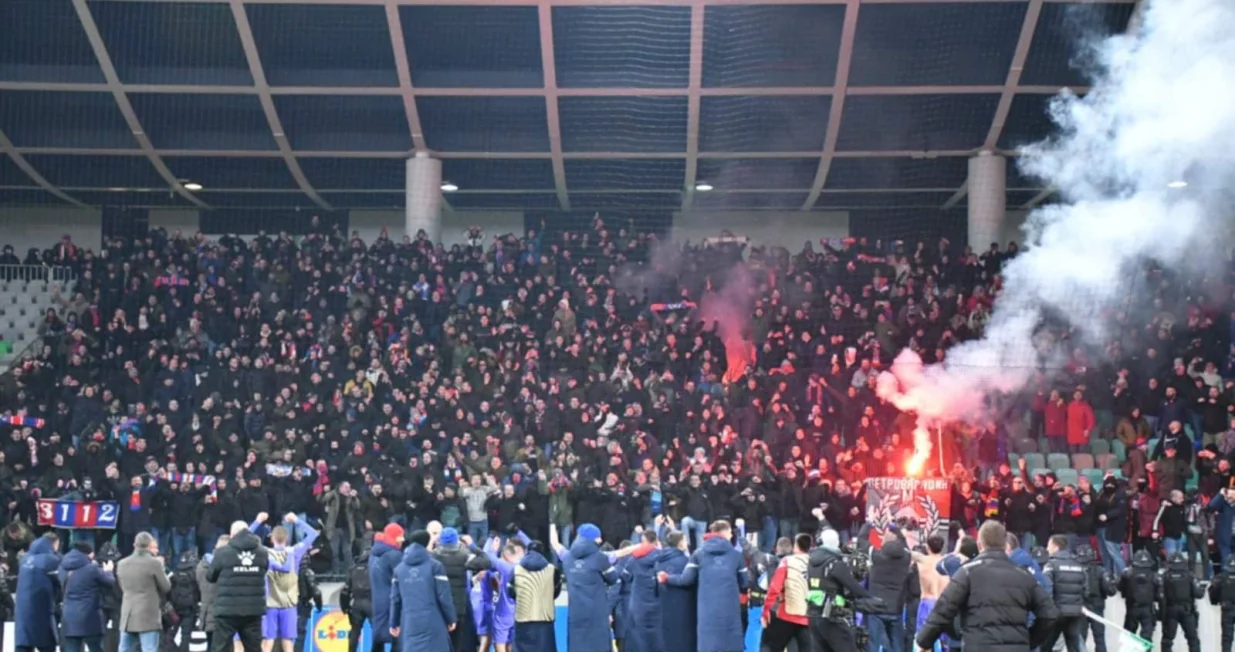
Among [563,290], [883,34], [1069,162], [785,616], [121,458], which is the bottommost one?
[785,616]

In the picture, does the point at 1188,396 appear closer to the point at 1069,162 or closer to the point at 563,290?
the point at 1069,162

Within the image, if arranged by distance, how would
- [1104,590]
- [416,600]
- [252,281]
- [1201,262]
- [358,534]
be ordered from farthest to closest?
1. [252,281]
2. [1201,262]
3. [358,534]
4. [1104,590]
5. [416,600]

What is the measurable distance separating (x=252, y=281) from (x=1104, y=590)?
18457 millimetres

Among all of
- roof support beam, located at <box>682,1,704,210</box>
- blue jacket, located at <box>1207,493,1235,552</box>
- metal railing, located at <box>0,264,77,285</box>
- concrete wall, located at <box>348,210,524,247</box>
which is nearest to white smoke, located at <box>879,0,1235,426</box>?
blue jacket, located at <box>1207,493,1235,552</box>

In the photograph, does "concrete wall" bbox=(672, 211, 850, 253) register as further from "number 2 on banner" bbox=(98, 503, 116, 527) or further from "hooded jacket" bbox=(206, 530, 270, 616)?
"hooded jacket" bbox=(206, 530, 270, 616)

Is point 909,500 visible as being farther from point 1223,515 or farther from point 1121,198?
point 1121,198

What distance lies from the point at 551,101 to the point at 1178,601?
1699 cm

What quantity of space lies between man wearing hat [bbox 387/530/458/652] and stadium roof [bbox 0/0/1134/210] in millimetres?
15732

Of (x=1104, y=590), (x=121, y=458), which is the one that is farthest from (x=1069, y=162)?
(x=121, y=458)

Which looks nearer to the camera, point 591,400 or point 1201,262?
point 591,400

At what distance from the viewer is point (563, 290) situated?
98.1 ft

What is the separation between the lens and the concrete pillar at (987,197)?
1262 inches

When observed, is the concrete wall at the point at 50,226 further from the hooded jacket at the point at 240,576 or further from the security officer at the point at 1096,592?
the security officer at the point at 1096,592

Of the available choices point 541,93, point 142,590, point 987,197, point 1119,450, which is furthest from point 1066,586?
point 987,197
